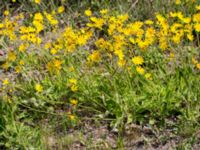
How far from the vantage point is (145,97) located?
11.5 feet

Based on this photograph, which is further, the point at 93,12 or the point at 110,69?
the point at 93,12

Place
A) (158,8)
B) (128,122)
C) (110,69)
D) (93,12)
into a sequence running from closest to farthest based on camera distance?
(128,122), (110,69), (158,8), (93,12)

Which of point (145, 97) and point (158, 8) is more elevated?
point (158, 8)

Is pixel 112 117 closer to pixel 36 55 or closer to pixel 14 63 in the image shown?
pixel 36 55

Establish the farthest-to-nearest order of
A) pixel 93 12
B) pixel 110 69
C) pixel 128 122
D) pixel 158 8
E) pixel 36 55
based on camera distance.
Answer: pixel 93 12 < pixel 158 8 < pixel 36 55 < pixel 110 69 < pixel 128 122

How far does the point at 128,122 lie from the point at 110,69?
→ 1.57 ft

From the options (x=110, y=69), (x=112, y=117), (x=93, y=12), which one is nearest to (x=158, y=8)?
(x=93, y=12)

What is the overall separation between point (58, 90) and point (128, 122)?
68 cm

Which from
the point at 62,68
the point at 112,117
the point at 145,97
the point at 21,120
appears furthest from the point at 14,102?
the point at 145,97

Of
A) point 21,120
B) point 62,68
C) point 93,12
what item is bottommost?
point 21,120

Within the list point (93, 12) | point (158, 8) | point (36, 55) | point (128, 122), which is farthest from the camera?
point (93, 12)

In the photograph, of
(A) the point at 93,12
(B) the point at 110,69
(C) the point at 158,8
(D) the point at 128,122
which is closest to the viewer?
(D) the point at 128,122

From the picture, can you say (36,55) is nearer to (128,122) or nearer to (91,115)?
(91,115)

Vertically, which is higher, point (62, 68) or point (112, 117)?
point (62, 68)
